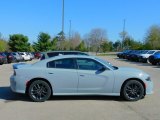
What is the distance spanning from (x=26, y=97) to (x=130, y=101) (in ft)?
10.8

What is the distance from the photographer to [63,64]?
11125 mm

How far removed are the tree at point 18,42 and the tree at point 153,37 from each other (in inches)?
1103

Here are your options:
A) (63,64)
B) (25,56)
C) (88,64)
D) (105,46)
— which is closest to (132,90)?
(88,64)

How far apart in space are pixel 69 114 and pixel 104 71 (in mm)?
2548

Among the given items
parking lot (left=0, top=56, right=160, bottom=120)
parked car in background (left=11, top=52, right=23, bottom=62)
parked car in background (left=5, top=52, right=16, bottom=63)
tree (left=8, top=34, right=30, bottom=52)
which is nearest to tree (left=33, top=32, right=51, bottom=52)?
tree (left=8, top=34, right=30, bottom=52)

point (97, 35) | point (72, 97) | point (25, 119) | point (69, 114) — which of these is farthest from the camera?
point (97, 35)

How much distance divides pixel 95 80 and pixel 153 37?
2970 inches

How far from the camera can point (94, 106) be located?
9.99 m

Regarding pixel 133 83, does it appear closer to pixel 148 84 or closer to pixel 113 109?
pixel 148 84

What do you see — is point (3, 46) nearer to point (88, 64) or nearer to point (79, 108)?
point (88, 64)

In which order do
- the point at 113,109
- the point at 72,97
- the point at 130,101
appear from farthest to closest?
the point at 72,97 < the point at 130,101 < the point at 113,109

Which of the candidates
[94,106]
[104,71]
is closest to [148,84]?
[104,71]

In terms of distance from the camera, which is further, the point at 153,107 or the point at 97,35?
the point at 97,35

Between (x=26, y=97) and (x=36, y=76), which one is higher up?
(x=36, y=76)
